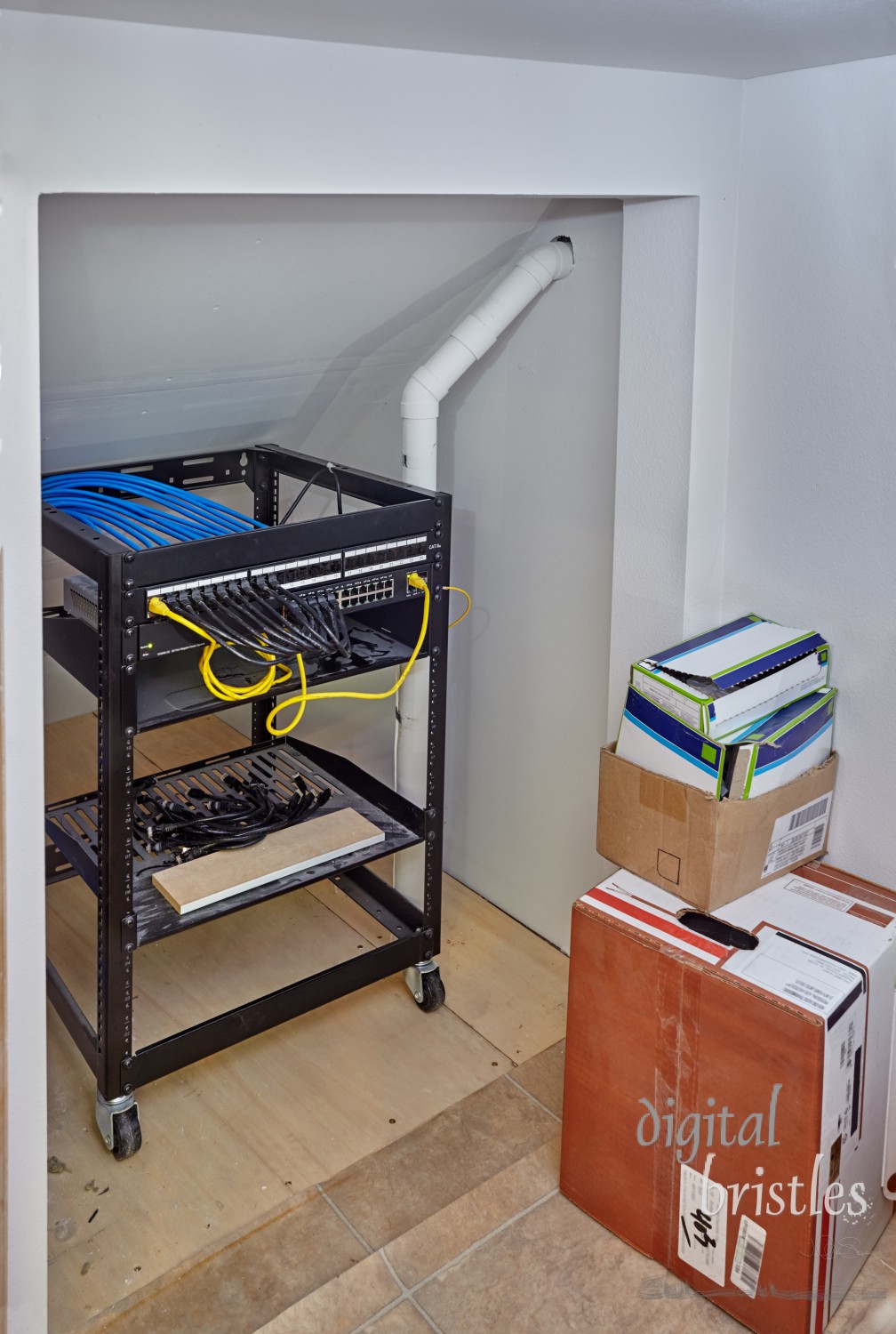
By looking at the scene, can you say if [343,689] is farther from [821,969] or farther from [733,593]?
[821,969]

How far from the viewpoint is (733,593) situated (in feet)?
6.56

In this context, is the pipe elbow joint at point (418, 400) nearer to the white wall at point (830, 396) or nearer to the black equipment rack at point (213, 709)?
the black equipment rack at point (213, 709)

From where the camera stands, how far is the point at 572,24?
1.28 meters

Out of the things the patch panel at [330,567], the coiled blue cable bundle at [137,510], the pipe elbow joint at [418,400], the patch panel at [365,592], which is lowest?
the patch panel at [365,592]

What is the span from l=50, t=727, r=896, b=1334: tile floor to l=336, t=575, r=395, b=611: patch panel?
0.88m

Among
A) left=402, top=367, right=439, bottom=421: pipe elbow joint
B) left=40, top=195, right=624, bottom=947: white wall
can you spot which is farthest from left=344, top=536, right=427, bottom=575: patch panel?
left=40, top=195, right=624, bottom=947: white wall

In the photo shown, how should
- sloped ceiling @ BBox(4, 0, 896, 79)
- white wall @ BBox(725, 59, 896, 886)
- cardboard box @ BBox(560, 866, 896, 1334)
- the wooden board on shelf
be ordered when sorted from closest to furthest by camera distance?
sloped ceiling @ BBox(4, 0, 896, 79) < cardboard box @ BBox(560, 866, 896, 1334) < white wall @ BBox(725, 59, 896, 886) < the wooden board on shelf

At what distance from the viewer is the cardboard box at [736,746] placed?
168 centimetres

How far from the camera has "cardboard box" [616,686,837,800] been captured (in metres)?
1.68

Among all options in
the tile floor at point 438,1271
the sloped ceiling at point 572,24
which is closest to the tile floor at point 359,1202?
the tile floor at point 438,1271

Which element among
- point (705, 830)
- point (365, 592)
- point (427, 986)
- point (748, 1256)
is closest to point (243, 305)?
point (365, 592)

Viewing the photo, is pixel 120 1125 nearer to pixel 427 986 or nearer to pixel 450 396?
pixel 427 986

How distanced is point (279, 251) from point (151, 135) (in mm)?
476

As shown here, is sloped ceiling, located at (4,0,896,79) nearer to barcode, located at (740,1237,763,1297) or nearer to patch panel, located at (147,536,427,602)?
patch panel, located at (147,536,427,602)
